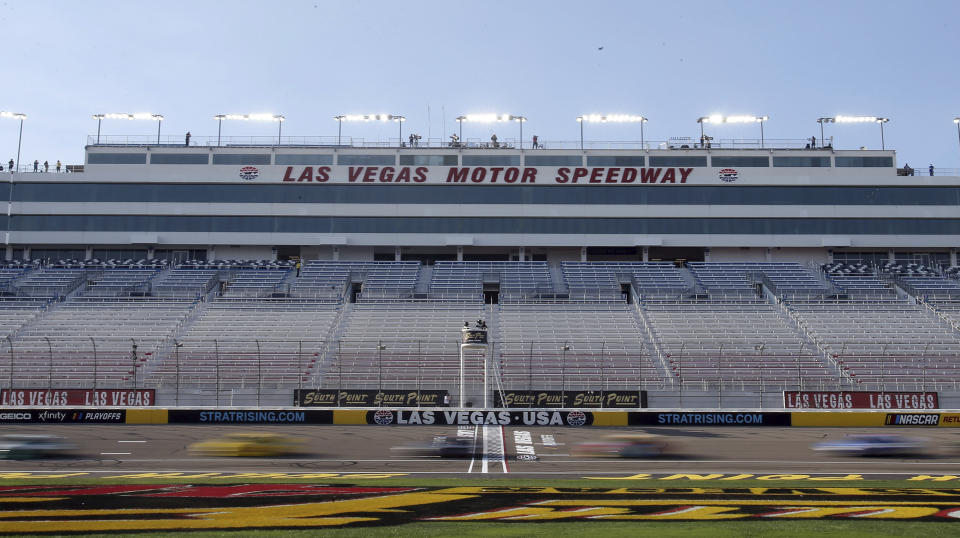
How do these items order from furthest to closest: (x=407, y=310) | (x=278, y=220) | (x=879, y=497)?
(x=278, y=220), (x=407, y=310), (x=879, y=497)

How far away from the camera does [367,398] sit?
39562 mm

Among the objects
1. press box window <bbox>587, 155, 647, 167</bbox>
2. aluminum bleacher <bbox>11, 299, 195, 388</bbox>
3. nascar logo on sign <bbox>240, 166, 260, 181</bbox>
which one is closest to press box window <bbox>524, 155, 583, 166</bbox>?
press box window <bbox>587, 155, 647, 167</bbox>

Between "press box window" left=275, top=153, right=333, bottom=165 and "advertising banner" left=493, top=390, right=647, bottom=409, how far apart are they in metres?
29.1

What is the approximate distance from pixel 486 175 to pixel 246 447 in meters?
36.0

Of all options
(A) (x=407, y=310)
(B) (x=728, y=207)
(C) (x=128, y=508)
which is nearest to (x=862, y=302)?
(B) (x=728, y=207)

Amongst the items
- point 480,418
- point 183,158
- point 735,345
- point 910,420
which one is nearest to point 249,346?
point 480,418

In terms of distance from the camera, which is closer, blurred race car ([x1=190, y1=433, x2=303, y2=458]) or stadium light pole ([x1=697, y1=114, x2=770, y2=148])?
blurred race car ([x1=190, y1=433, x2=303, y2=458])

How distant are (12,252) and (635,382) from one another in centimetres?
4984

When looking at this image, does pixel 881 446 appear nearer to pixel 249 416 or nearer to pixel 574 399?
pixel 574 399

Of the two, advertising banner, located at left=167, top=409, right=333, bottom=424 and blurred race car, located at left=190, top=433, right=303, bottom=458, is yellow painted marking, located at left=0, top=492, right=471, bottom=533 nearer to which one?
blurred race car, located at left=190, top=433, right=303, bottom=458

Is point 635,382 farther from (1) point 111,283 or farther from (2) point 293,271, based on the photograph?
(1) point 111,283

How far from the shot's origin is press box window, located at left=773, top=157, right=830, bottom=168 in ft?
200

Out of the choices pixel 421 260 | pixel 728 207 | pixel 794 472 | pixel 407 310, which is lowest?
pixel 794 472

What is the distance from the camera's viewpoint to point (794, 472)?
992 inches
